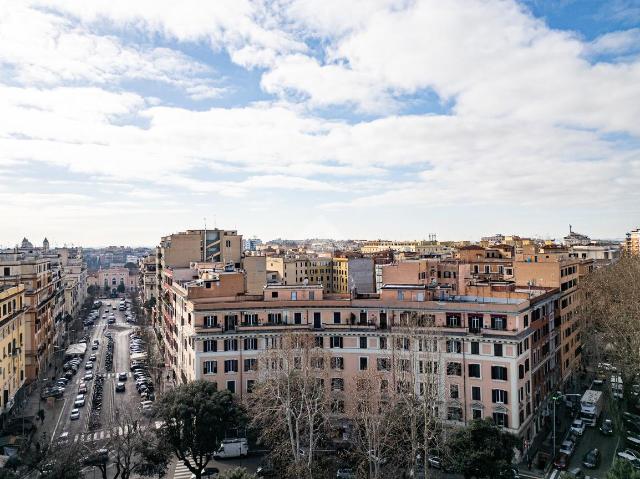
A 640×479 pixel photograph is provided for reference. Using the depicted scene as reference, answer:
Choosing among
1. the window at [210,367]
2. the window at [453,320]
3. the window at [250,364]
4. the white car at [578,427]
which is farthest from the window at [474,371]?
the window at [210,367]

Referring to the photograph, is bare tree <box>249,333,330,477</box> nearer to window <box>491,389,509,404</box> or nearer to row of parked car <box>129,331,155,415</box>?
window <box>491,389,509,404</box>

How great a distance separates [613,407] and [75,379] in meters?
69.1

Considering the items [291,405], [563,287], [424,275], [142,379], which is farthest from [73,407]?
[563,287]

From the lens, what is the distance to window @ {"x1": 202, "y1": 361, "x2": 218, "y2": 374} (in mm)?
51719

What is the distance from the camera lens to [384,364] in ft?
168

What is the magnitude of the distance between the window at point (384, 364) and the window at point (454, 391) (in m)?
6.01

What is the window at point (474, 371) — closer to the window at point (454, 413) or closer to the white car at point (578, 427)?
the window at point (454, 413)

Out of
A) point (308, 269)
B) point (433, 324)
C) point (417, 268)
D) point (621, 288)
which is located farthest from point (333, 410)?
point (308, 269)

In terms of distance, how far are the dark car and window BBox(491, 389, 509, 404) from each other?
9.18 m

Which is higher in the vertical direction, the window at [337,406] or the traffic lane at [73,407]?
the window at [337,406]

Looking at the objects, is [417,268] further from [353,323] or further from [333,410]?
[333,410]

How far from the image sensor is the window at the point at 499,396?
157 ft

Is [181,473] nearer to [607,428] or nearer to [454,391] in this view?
[454,391]

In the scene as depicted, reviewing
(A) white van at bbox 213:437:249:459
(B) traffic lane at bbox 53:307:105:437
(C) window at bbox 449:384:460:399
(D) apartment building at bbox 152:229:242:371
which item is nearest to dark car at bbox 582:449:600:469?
(C) window at bbox 449:384:460:399
